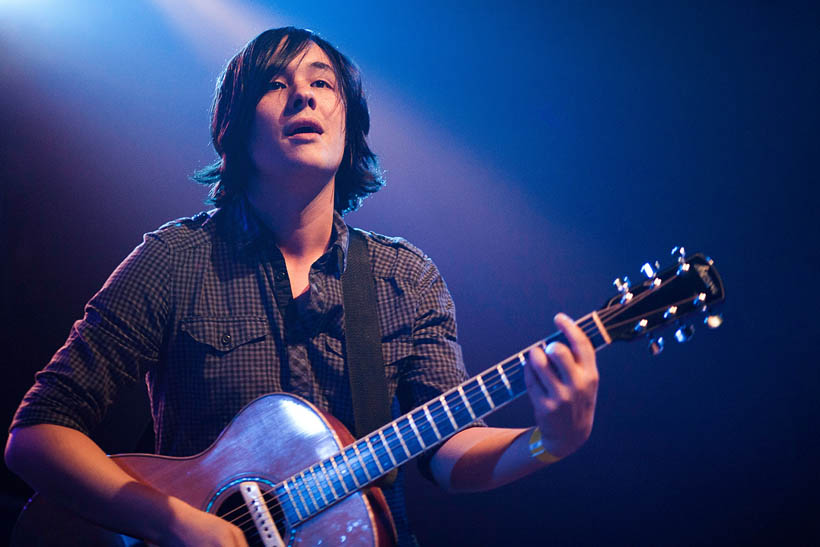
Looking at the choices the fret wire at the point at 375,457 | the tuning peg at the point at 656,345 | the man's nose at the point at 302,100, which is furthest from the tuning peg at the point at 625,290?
the man's nose at the point at 302,100

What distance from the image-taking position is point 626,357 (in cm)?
265

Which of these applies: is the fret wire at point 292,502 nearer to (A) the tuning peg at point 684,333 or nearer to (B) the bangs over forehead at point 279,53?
(A) the tuning peg at point 684,333

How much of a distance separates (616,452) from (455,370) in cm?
122

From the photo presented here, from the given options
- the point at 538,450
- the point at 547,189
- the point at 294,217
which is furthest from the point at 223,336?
the point at 547,189

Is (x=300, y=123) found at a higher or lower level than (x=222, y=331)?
higher

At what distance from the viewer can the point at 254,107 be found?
2043mm

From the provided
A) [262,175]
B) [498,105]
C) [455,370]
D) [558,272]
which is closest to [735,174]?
[558,272]

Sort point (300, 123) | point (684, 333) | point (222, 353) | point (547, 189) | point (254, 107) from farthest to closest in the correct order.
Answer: point (547, 189)
point (254, 107)
point (300, 123)
point (222, 353)
point (684, 333)

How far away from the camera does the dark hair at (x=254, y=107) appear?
206 centimetres

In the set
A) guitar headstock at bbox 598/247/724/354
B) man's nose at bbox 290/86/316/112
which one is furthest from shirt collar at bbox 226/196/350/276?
guitar headstock at bbox 598/247/724/354

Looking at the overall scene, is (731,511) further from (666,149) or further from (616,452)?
(666,149)

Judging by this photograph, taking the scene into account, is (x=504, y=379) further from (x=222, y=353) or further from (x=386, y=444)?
(x=222, y=353)

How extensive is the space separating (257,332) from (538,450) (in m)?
0.95

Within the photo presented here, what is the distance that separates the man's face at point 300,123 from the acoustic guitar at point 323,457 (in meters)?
0.83
